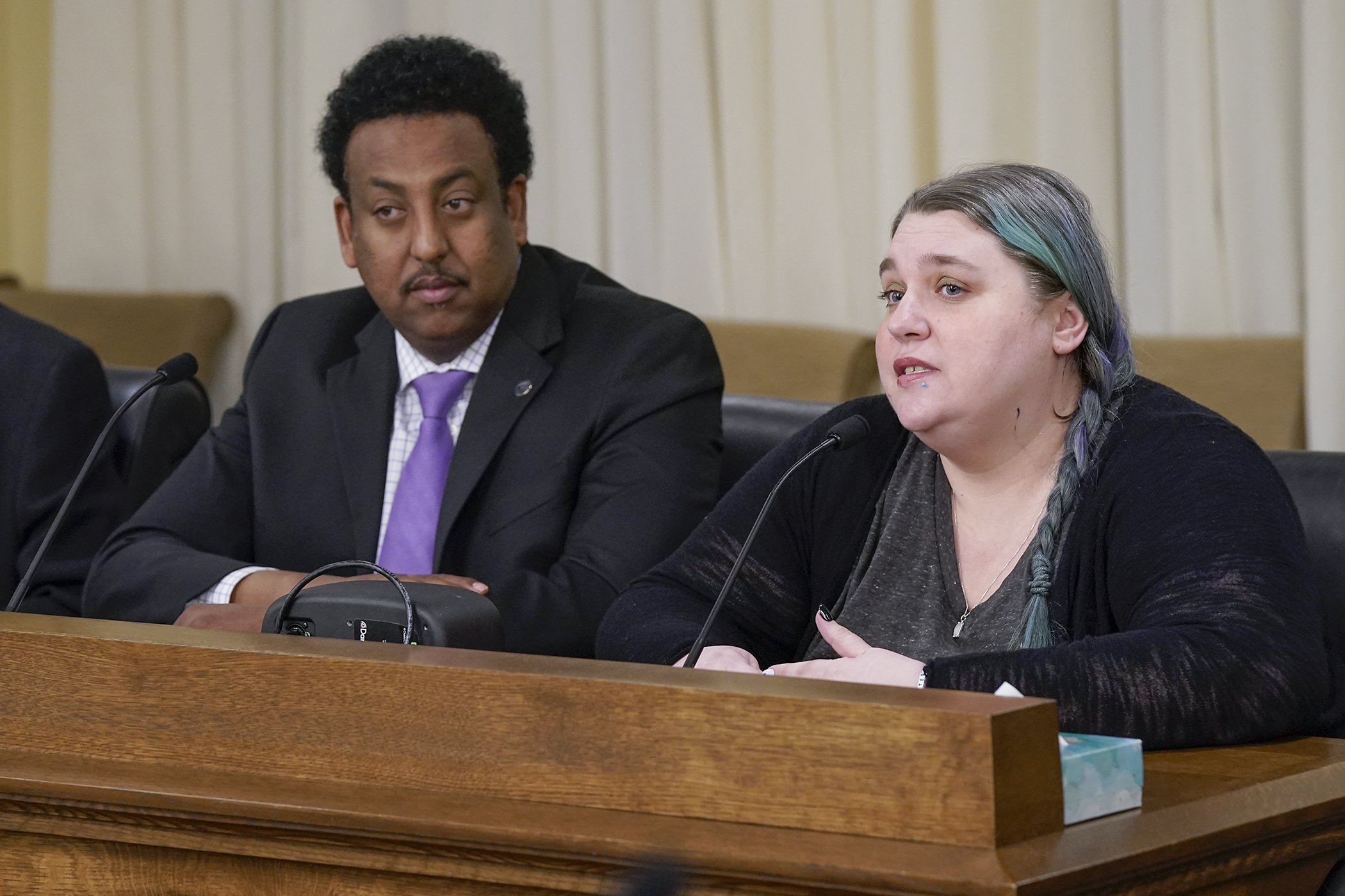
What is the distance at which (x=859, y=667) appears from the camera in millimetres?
1561

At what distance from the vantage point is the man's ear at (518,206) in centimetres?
265

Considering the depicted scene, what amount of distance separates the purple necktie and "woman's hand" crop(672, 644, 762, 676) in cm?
80

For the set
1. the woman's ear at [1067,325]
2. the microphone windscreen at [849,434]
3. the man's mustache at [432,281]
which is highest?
the man's mustache at [432,281]

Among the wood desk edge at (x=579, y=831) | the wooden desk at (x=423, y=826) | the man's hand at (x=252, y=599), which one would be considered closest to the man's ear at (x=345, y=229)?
the man's hand at (x=252, y=599)

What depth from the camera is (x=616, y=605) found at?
81.0 inches

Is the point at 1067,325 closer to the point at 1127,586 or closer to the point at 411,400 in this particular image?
the point at 1127,586

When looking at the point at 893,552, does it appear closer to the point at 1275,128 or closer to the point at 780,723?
the point at 780,723

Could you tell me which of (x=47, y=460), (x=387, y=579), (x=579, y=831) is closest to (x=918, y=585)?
(x=387, y=579)

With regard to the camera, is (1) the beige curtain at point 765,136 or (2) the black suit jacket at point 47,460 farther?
(1) the beige curtain at point 765,136

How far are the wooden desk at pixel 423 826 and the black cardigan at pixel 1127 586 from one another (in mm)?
77

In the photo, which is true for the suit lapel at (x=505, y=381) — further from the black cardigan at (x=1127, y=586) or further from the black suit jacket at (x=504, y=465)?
the black cardigan at (x=1127, y=586)

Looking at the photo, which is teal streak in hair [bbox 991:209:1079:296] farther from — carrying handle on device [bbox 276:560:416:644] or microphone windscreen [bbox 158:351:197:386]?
microphone windscreen [bbox 158:351:197:386]

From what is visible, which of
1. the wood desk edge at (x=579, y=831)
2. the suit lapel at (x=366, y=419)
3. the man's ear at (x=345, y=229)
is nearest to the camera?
the wood desk edge at (x=579, y=831)

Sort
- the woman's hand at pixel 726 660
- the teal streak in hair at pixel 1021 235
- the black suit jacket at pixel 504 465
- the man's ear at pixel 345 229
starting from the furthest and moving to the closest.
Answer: the man's ear at pixel 345 229 → the black suit jacket at pixel 504 465 → the teal streak in hair at pixel 1021 235 → the woman's hand at pixel 726 660
